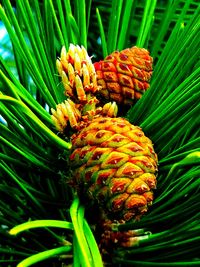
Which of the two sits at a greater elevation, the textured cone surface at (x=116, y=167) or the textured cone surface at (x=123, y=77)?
the textured cone surface at (x=123, y=77)

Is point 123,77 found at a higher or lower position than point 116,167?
higher

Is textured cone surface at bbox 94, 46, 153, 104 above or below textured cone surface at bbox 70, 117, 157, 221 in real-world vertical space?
above

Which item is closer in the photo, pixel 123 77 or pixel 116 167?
pixel 116 167

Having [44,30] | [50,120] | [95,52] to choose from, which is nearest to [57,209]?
[50,120]

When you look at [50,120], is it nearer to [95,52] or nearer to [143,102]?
[143,102]

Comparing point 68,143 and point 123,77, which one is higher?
point 123,77

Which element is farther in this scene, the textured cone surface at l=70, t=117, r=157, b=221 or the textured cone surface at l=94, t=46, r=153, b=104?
the textured cone surface at l=94, t=46, r=153, b=104
